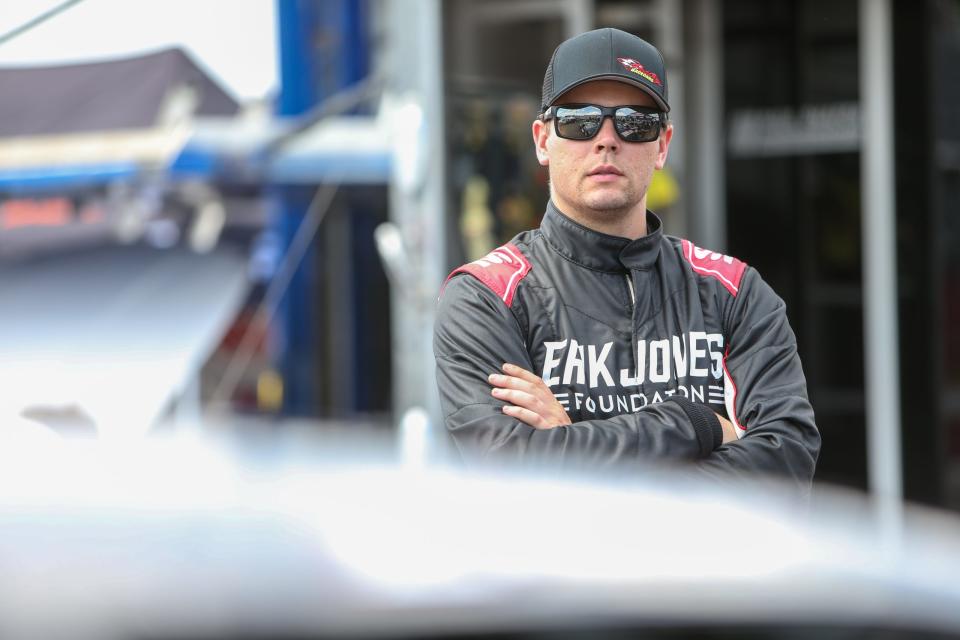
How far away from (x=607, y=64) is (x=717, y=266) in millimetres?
461

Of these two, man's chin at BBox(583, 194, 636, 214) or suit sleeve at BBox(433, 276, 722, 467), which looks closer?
suit sleeve at BBox(433, 276, 722, 467)

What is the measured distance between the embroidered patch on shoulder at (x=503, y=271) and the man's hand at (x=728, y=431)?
0.45m

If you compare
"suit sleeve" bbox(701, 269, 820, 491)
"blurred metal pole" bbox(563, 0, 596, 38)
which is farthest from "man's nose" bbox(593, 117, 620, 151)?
"blurred metal pole" bbox(563, 0, 596, 38)

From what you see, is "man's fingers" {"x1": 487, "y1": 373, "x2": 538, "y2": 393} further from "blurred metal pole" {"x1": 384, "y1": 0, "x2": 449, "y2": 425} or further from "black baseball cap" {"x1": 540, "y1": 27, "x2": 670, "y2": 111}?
"blurred metal pole" {"x1": 384, "y1": 0, "x2": 449, "y2": 425}

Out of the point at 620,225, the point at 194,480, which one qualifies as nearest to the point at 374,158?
the point at 620,225

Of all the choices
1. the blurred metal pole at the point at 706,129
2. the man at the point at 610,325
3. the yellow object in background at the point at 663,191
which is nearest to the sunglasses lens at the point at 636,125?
the man at the point at 610,325

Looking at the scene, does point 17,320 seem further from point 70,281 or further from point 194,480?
point 194,480

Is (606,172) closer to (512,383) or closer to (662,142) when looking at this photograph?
(662,142)

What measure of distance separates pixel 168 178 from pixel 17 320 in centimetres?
80

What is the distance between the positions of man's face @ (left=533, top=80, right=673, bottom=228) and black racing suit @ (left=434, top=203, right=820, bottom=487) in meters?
0.05

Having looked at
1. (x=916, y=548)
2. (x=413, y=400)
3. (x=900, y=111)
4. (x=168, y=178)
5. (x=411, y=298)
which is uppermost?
(x=900, y=111)

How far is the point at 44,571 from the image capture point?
128 centimetres

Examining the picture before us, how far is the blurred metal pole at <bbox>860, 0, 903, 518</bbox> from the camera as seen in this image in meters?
7.30

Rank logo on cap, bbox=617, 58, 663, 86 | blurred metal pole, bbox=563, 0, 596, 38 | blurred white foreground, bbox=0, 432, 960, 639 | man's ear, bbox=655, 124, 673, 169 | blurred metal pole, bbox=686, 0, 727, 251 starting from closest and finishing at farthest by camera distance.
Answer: blurred white foreground, bbox=0, 432, 960, 639 < logo on cap, bbox=617, 58, 663, 86 < man's ear, bbox=655, 124, 673, 169 < blurred metal pole, bbox=563, 0, 596, 38 < blurred metal pole, bbox=686, 0, 727, 251
